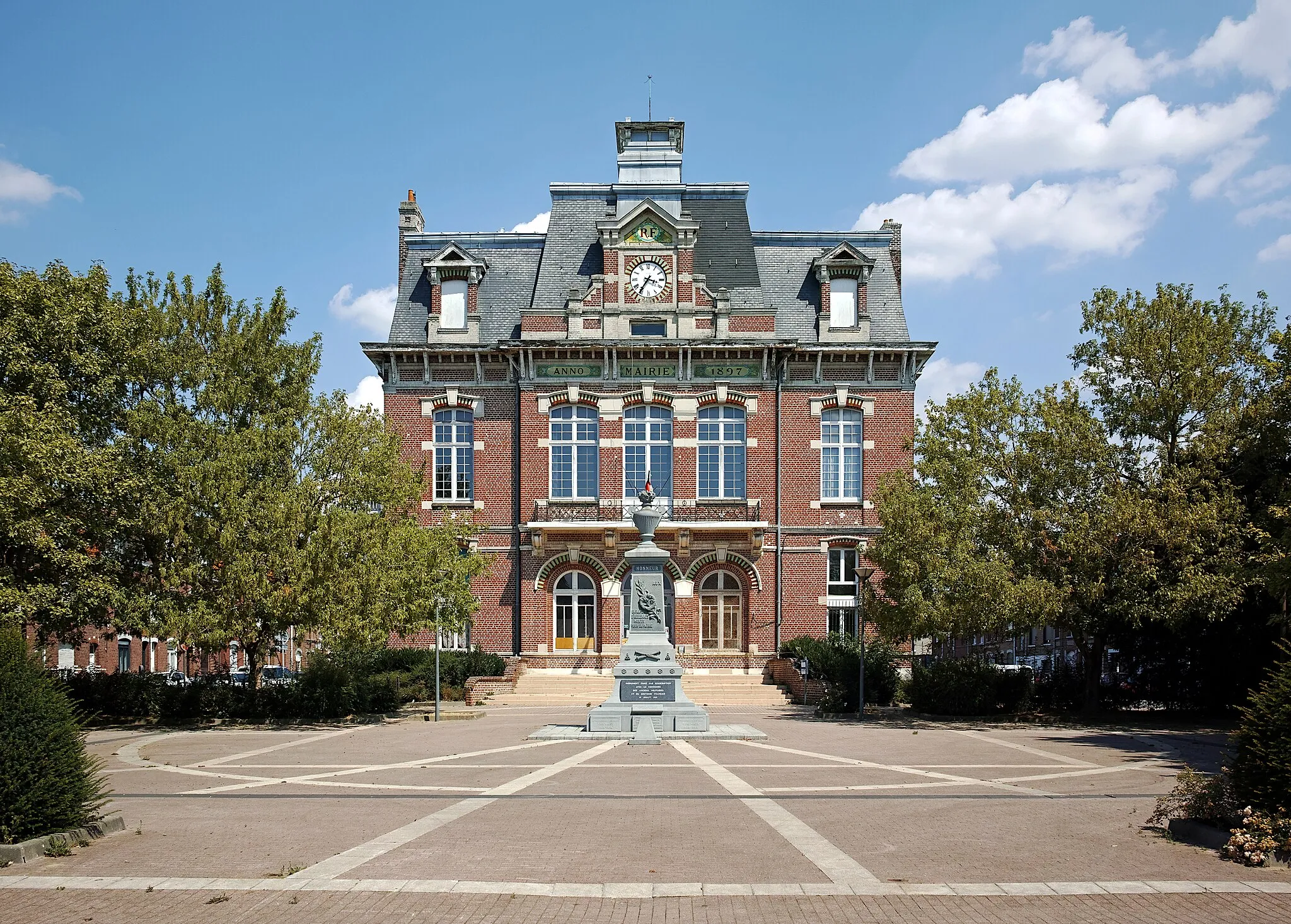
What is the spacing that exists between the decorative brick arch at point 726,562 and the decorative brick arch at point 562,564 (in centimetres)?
275

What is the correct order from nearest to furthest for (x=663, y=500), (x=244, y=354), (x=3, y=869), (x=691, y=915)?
A: (x=691, y=915), (x=3, y=869), (x=244, y=354), (x=663, y=500)

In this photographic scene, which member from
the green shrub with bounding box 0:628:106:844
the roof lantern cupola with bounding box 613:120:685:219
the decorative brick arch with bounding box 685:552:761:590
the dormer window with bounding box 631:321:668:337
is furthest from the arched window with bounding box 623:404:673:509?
the green shrub with bounding box 0:628:106:844

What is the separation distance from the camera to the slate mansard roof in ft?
128

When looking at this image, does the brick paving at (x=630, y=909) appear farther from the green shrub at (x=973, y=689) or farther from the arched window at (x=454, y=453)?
the arched window at (x=454, y=453)

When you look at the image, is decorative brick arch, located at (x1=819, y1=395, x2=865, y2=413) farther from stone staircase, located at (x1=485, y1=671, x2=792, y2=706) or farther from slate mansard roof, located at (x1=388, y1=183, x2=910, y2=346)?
stone staircase, located at (x1=485, y1=671, x2=792, y2=706)

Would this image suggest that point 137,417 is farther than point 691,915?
Yes

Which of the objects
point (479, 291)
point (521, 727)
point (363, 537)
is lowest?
point (521, 727)

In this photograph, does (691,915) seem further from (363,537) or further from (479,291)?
(479,291)

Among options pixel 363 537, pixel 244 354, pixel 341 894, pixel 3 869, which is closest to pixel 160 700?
pixel 363 537

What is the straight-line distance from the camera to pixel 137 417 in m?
25.2

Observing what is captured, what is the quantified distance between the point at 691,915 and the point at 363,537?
62.6 ft

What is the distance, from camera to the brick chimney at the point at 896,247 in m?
40.7

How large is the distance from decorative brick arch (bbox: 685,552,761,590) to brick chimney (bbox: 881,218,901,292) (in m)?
11.4

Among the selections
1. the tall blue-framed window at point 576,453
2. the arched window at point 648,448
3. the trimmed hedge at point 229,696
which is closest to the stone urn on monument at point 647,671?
the trimmed hedge at point 229,696
